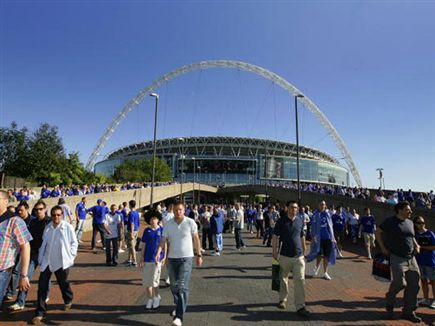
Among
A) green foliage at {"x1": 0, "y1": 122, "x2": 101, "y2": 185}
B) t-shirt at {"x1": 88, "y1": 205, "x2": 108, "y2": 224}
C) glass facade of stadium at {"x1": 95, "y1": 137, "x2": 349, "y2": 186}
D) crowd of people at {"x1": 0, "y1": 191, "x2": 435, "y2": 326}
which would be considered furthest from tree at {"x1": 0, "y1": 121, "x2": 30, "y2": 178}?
glass facade of stadium at {"x1": 95, "y1": 137, "x2": 349, "y2": 186}

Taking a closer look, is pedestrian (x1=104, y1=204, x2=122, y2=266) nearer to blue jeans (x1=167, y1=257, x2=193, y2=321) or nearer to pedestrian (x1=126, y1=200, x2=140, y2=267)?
pedestrian (x1=126, y1=200, x2=140, y2=267)

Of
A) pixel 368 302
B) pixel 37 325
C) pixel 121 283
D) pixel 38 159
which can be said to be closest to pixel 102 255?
pixel 121 283

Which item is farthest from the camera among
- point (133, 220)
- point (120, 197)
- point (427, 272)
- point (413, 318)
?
point (120, 197)

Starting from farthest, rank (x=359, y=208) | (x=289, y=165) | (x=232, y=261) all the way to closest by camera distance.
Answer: (x=289, y=165) → (x=359, y=208) → (x=232, y=261)

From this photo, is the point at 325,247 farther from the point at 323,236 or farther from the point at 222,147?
the point at 222,147

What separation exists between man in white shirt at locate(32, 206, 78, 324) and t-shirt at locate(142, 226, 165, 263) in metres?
1.37

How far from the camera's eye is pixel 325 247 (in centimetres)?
896

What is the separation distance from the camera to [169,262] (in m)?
5.41

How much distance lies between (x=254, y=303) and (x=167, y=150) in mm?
101511

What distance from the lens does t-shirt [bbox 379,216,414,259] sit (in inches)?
229

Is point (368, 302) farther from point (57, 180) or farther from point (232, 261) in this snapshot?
point (57, 180)

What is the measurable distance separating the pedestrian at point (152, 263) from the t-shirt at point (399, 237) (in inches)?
158

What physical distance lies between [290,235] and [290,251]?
288mm

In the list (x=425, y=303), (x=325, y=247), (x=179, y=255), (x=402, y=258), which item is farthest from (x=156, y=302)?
(x=425, y=303)
